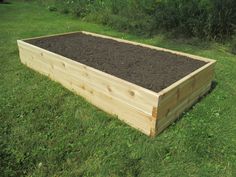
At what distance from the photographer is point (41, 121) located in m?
2.85

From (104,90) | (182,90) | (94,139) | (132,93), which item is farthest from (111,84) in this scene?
(182,90)

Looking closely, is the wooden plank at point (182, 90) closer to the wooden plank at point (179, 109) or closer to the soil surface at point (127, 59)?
the wooden plank at point (179, 109)

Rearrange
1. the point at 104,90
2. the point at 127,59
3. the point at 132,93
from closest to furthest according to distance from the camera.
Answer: the point at 132,93, the point at 104,90, the point at 127,59

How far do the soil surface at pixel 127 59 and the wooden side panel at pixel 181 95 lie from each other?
0.16 meters

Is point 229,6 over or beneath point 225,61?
over

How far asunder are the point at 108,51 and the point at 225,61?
8.56 feet

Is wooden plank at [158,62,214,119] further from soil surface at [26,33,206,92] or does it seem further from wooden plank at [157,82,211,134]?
soil surface at [26,33,206,92]

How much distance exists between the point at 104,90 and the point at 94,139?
0.62 m

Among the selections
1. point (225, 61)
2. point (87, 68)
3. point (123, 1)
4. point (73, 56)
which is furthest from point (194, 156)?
point (123, 1)

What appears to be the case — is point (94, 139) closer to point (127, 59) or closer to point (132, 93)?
point (132, 93)

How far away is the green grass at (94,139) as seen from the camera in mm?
2246

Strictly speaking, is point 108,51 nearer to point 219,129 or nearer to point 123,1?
point 219,129

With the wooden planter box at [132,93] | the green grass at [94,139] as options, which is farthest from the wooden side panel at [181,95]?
the green grass at [94,139]

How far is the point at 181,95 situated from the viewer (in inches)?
112
